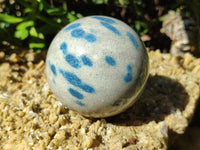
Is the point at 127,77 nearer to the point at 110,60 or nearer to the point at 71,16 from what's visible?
the point at 110,60

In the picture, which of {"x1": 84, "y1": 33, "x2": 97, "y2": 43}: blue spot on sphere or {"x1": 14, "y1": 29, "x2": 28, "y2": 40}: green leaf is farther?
{"x1": 14, "y1": 29, "x2": 28, "y2": 40}: green leaf

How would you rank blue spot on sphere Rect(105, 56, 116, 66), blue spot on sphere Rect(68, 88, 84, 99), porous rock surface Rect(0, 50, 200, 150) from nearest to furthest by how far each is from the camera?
1. blue spot on sphere Rect(105, 56, 116, 66)
2. blue spot on sphere Rect(68, 88, 84, 99)
3. porous rock surface Rect(0, 50, 200, 150)

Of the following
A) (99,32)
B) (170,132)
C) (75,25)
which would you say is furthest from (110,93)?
(170,132)

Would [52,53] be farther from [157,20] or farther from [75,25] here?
[157,20]

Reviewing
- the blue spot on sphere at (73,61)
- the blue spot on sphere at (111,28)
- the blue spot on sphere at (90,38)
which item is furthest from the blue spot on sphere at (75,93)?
the blue spot on sphere at (111,28)

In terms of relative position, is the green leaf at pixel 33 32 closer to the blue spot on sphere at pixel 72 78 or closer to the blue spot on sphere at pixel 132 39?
the blue spot on sphere at pixel 72 78

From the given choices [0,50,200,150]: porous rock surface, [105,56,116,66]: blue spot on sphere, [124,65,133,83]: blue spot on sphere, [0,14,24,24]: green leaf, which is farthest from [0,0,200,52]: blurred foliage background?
[124,65,133,83]: blue spot on sphere

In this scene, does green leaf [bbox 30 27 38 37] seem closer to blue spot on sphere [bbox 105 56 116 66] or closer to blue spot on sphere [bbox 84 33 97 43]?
blue spot on sphere [bbox 84 33 97 43]
